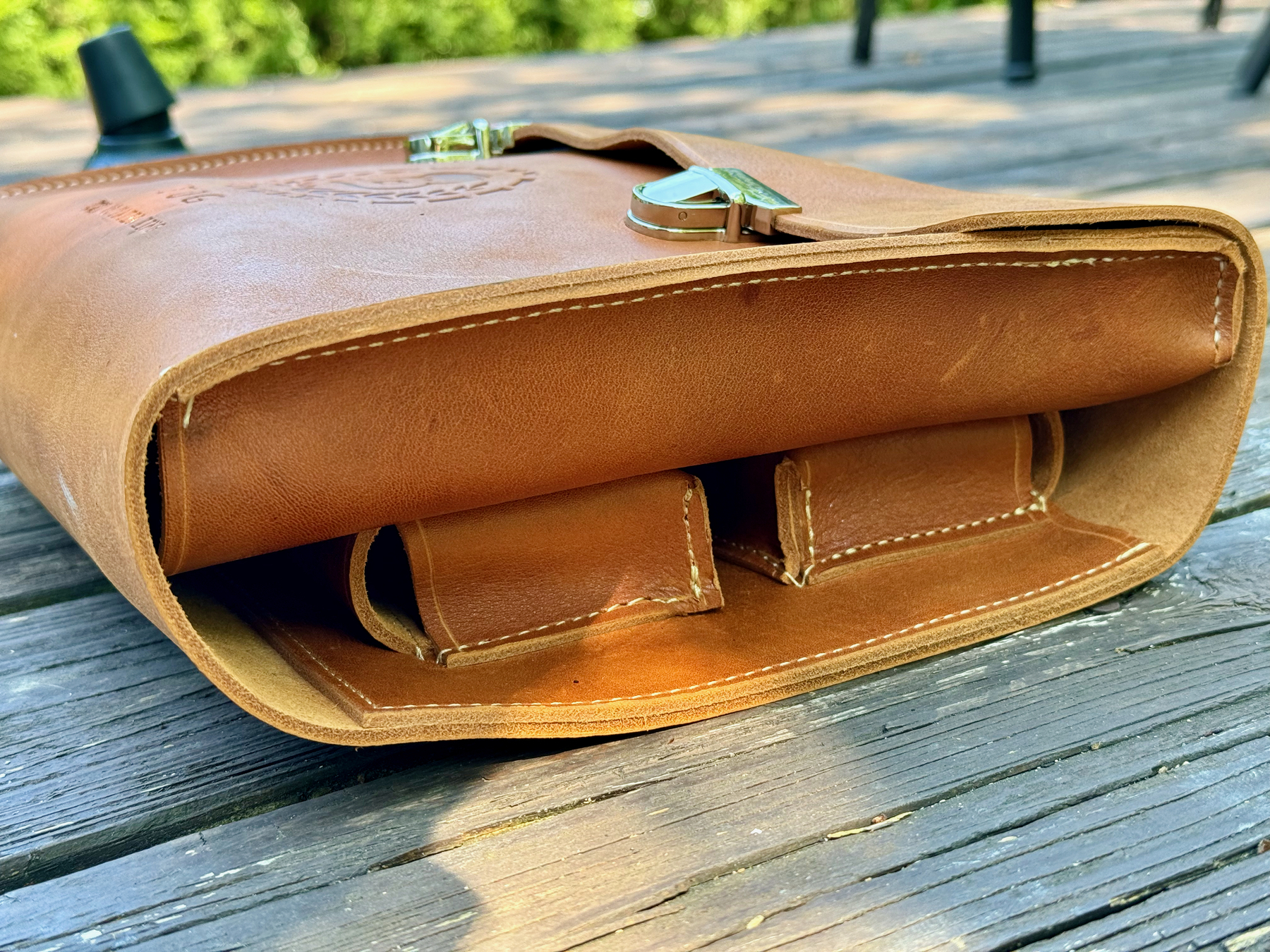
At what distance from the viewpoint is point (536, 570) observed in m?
0.96

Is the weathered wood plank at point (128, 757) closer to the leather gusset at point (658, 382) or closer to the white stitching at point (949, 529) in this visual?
the leather gusset at point (658, 382)

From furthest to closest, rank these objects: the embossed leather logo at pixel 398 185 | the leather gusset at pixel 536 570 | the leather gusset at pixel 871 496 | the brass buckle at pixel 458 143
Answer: the brass buckle at pixel 458 143, the embossed leather logo at pixel 398 185, the leather gusset at pixel 871 496, the leather gusset at pixel 536 570

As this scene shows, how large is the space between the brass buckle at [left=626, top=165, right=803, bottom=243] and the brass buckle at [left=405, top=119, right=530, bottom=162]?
1.78 ft

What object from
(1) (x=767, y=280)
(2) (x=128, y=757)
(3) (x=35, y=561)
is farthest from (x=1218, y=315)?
(3) (x=35, y=561)

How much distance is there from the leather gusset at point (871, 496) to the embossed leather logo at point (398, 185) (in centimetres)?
36

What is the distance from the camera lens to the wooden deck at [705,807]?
2.37 ft

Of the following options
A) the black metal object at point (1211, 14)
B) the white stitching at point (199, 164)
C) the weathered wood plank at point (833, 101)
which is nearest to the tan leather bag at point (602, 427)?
the white stitching at point (199, 164)

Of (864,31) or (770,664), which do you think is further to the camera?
(864,31)

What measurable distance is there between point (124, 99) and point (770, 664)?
4.28 feet

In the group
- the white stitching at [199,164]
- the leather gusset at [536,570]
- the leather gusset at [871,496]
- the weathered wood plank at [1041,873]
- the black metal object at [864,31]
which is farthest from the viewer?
the black metal object at [864,31]

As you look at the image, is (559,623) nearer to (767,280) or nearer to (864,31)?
(767,280)

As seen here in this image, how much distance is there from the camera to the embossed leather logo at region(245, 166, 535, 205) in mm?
1168

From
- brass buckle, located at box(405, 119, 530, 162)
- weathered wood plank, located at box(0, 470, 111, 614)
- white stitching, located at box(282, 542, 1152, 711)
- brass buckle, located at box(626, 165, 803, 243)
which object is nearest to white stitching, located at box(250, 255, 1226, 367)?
brass buckle, located at box(626, 165, 803, 243)

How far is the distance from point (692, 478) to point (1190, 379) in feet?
1.43
